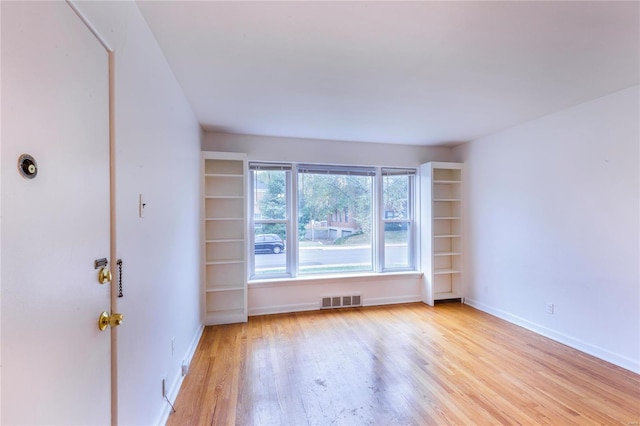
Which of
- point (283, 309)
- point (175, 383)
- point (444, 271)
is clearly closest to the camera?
point (175, 383)

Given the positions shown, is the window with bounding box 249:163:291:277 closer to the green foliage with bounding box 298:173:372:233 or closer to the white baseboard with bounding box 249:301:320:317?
the green foliage with bounding box 298:173:372:233

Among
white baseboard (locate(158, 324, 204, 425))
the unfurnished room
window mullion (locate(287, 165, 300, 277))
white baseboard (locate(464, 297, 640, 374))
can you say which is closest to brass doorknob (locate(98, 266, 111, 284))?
the unfurnished room

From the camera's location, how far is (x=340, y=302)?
4.19 meters

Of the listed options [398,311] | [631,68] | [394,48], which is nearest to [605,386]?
[398,311]

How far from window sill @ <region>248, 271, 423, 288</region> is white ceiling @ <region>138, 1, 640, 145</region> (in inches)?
83.5

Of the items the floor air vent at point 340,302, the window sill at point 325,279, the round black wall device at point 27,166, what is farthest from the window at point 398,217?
the round black wall device at point 27,166

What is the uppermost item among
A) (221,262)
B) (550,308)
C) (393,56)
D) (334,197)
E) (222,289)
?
(393,56)

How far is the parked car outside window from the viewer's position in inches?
159

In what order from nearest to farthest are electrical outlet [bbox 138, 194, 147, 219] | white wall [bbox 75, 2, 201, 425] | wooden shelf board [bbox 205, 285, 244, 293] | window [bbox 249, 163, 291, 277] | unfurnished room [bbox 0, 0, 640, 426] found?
unfurnished room [bbox 0, 0, 640, 426] → white wall [bbox 75, 2, 201, 425] → electrical outlet [bbox 138, 194, 147, 219] → wooden shelf board [bbox 205, 285, 244, 293] → window [bbox 249, 163, 291, 277]

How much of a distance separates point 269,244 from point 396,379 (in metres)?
2.36

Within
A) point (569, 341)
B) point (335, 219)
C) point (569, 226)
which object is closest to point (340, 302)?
point (335, 219)

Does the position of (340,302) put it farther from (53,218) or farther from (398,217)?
(53,218)

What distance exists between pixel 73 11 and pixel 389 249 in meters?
4.27

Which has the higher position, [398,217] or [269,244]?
[398,217]
